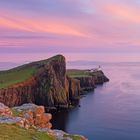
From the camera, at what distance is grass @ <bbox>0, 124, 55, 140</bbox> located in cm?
3423

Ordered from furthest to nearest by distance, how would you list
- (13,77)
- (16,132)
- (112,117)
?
(13,77)
(112,117)
(16,132)

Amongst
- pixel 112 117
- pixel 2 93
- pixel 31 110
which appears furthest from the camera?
pixel 2 93

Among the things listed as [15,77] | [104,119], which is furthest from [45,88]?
[104,119]

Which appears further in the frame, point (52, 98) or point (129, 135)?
point (52, 98)

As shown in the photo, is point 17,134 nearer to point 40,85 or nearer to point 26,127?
point 26,127

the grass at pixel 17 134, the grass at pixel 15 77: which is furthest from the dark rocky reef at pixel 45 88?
the grass at pixel 17 134

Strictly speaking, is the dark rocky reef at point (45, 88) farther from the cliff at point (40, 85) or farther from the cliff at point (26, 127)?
the cliff at point (26, 127)

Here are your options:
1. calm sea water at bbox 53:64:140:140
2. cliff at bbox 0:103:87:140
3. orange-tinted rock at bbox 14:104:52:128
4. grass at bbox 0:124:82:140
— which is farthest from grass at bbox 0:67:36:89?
grass at bbox 0:124:82:140

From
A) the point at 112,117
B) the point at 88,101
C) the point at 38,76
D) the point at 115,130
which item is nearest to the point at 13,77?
the point at 38,76

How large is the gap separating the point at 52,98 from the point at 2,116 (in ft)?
437

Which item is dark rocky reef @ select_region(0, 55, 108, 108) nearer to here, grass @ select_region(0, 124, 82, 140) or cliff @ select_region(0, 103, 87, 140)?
cliff @ select_region(0, 103, 87, 140)

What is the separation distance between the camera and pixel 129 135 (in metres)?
110

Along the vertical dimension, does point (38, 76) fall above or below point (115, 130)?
above

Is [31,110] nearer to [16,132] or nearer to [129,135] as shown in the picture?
[16,132]
